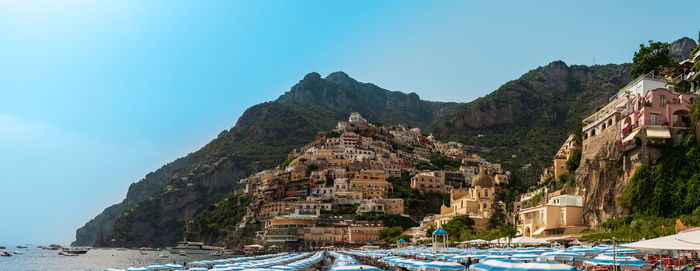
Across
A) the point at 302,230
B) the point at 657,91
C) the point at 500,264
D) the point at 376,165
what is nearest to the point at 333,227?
the point at 302,230

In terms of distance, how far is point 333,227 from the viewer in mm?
99562

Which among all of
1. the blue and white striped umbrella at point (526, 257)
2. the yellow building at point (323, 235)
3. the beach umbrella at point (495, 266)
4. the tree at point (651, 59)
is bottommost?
the yellow building at point (323, 235)

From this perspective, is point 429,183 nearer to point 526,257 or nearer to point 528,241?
point 528,241

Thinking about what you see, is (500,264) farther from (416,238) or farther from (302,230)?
(302,230)

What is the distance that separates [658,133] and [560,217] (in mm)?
10627

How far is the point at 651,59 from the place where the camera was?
5894 centimetres

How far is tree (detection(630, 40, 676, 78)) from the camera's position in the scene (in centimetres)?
5850

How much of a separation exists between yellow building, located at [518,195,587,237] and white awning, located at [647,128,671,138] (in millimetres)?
8824

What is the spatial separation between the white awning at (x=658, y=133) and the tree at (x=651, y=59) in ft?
61.2

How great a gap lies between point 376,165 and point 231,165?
70.1 m

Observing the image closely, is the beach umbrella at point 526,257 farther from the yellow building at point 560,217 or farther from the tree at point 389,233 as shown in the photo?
the tree at point 389,233

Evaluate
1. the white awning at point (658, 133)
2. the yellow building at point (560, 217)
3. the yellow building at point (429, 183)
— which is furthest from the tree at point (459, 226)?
the yellow building at point (429, 183)

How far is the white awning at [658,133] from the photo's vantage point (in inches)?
1626

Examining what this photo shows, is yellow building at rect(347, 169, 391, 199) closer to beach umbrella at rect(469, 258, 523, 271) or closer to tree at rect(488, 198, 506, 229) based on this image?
tree at rect(488, 198, 506, 229)
